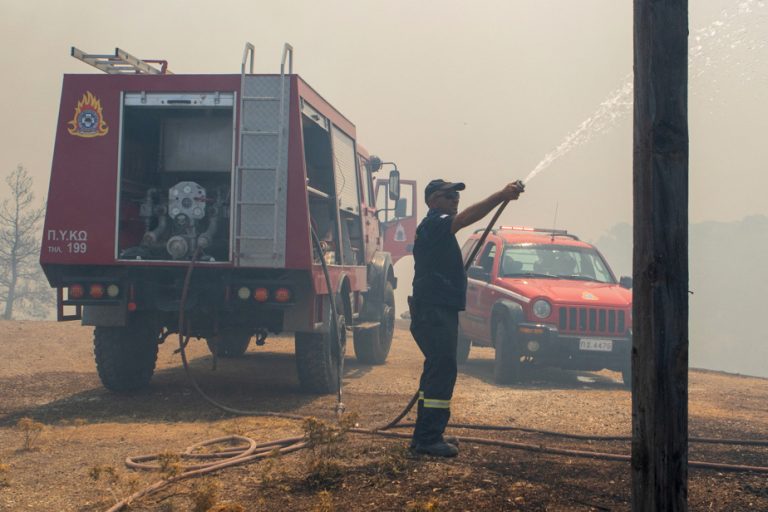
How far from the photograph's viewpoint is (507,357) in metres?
10.3

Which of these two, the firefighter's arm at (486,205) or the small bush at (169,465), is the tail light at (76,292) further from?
the firefighter's arm at (486,205)

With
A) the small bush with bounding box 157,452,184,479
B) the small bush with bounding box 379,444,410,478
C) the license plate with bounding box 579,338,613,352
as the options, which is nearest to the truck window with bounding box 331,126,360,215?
the license plate with bounding box 579,338,613,352

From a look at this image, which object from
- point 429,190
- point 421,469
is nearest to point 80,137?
point 429,190

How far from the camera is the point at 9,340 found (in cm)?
1370

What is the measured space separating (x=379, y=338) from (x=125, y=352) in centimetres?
462

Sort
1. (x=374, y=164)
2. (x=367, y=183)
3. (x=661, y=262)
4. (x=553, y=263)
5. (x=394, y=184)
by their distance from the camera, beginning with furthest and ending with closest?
(x=394, y=184) < (x=374, y=164) < (x=367, y=183) < (x=553, y=263) < (x=661, y=262)

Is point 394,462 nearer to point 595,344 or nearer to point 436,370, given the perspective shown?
point 436,370

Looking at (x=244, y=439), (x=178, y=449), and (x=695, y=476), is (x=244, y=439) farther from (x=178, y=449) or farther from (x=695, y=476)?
(x=695, y=476)

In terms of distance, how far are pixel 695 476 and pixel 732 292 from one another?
385ft

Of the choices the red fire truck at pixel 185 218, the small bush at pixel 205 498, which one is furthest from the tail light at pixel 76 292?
the small bush at pixel 205 498

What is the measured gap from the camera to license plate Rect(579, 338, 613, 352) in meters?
10.1

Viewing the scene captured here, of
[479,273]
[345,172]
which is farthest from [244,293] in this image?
[479,273]

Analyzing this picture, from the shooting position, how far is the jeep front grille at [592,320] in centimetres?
1017

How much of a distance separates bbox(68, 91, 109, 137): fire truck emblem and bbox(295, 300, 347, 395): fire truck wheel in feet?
10.2
